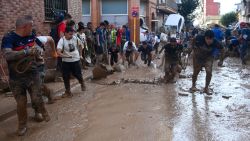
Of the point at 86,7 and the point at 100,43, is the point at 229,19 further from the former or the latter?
the point at 100,43

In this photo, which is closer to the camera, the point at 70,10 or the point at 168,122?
the point at 168,122

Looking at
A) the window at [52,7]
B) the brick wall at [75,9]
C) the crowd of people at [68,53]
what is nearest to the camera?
the crowd of people at [68,53]

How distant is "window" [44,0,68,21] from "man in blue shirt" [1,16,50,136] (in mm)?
6699

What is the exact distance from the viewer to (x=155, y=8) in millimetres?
40562

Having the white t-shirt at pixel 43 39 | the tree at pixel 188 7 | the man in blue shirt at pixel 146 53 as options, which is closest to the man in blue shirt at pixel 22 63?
the white t-shirt at pixel 43 39

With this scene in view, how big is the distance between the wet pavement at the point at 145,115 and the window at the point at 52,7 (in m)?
3.13

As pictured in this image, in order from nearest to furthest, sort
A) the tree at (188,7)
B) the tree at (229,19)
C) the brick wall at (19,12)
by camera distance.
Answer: the brick wall at (19,12) → the tree at (188,7) → the tree at (229,19)

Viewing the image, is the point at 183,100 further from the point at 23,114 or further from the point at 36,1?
the point at 36,1

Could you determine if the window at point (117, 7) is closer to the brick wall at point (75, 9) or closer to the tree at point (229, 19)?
the brick wall at point (75, 9)

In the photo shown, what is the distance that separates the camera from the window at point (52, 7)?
13484 mm

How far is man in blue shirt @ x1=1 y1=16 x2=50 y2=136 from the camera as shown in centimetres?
658

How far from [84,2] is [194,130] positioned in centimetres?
2647

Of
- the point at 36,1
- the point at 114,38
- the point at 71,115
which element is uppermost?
→ the point at 36,1

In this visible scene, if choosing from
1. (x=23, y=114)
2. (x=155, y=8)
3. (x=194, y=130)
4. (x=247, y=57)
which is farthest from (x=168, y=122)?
(x=155, y=8)
